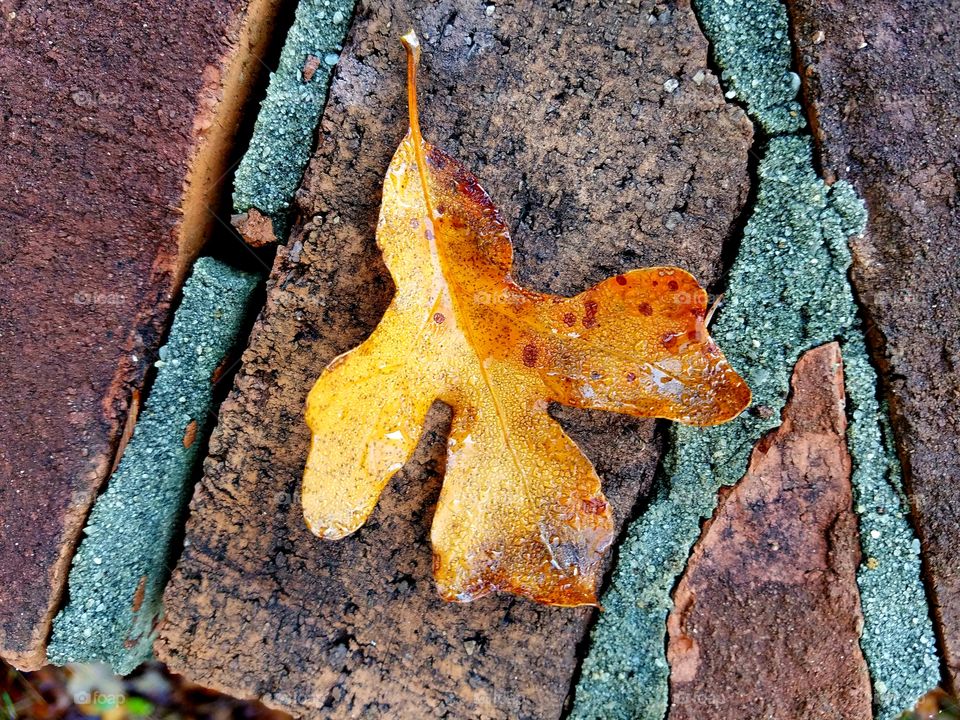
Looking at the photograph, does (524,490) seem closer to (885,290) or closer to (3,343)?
(885,290)

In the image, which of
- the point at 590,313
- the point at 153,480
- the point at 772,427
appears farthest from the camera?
the point at 153,480

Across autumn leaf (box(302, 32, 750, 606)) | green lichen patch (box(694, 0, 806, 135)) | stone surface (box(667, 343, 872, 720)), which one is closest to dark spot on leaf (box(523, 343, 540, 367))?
autumn leaf (box(302, 32, 750, 606))

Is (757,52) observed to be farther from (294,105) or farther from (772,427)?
Result: (294,105)

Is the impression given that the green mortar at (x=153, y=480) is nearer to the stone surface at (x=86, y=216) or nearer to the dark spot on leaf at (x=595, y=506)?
the stone surface at (x=86, y=216)

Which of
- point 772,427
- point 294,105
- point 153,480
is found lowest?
point 153,480

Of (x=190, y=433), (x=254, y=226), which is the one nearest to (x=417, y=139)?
(x=254, y=226)

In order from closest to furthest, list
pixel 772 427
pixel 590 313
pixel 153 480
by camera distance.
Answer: pixel 590 313, pixel 772 427, pixel 153 480

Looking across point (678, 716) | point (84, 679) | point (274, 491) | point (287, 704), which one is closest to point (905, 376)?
point (678, 716)

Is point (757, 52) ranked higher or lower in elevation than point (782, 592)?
higher

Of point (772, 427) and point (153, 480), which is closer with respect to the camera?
point (772, 427)
